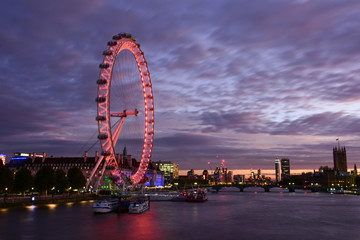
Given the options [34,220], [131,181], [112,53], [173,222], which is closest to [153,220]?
[173,222]

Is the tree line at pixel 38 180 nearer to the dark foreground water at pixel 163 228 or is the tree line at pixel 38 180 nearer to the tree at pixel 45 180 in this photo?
the tree at pixel 45 180

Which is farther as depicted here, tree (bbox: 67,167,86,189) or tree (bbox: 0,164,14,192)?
tree (bbox: 67,167,86,189)

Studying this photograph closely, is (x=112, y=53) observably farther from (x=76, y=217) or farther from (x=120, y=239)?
(x=120, y=239)

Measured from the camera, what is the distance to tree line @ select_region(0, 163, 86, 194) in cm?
7131

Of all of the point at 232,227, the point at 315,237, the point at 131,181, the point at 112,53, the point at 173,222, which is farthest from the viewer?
the point at 131,181

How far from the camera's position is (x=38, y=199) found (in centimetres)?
7525

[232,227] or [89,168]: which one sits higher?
[89,168]

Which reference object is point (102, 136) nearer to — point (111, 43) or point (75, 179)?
point (111, 43)

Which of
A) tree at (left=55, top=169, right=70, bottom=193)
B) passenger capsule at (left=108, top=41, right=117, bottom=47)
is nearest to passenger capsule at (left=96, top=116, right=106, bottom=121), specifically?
passenger capsule at (left=108, top=41, right=117, bottom=47)

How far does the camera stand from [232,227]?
4869cm

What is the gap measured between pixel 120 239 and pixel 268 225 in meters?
21.8

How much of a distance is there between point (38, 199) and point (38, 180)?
1163cm

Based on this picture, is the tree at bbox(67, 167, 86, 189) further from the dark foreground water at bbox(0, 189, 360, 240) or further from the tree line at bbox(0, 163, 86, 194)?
the dark foreground water at bbox(0, 189, 360, 240)

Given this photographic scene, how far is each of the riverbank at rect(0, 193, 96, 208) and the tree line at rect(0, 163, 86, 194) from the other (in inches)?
135
